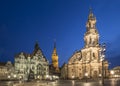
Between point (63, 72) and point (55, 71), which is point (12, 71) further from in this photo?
point (55, 71)

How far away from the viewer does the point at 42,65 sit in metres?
136

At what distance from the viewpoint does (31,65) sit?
130875 mm

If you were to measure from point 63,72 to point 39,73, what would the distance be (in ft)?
43.1

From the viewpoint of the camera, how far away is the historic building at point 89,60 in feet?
370

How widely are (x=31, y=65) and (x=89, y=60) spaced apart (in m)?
33.1

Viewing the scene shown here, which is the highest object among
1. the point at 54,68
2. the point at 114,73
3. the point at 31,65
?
the point at 31,65

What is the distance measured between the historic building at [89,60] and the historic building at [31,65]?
54.8ft

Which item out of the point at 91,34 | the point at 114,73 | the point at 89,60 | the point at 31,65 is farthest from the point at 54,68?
the point at 91,34

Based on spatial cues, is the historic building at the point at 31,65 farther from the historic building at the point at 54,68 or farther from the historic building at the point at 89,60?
the historic building at the point at 89,60

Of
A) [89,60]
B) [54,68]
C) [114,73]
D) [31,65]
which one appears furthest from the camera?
[54,68]

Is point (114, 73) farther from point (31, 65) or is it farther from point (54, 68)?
point (31, 65)

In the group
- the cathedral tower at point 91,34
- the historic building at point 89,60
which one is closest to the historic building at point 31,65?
the historic building at point 89,60

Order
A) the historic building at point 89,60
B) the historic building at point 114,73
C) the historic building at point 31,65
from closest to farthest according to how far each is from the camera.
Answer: the historic building at point 89,60 < the historic building at point 114,73 < the historic building at point 31,65

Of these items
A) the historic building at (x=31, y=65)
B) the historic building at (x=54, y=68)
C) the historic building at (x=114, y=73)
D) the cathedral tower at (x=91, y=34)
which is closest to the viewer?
the cathedral tower at (x=91, y=34)
